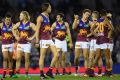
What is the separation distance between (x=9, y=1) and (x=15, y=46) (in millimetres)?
13896

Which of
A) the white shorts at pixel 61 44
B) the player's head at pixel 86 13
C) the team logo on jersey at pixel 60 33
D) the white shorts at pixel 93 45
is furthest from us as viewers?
the white shorts at pixel 61 44

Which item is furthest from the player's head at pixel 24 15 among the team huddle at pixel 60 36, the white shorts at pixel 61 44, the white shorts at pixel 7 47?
the white shorts at pixel 61 44

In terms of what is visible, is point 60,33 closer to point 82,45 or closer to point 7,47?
point 82,45

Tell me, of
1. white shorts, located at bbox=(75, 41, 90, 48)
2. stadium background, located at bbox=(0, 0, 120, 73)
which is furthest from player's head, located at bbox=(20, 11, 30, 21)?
stadium background, located at bbox=(0, 0, 120, 73)

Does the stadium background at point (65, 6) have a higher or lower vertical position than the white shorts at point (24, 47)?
higher

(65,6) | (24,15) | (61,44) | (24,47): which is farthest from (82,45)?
(65,6)

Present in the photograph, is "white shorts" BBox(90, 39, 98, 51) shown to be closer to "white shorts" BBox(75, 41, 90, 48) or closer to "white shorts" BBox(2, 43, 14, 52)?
"white shorts" BBox(75, 41, 90, 48)

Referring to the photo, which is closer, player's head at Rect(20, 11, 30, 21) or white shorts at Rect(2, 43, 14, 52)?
player's head at Rect(20, 11, 30, 21)

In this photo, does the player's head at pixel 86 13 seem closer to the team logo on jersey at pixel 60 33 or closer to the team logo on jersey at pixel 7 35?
the team logo on jersey at pixel 60 33

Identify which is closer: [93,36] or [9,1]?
[93,36]

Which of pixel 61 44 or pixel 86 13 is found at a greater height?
pixel 86 13

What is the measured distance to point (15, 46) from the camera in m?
20.8

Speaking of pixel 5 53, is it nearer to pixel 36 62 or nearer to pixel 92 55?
pixel 92 55

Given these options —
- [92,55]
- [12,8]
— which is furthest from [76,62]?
[12,8]
